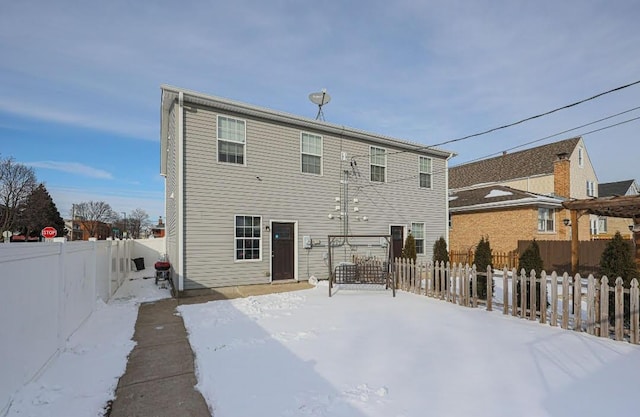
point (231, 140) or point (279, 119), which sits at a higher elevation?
point (279, 119)

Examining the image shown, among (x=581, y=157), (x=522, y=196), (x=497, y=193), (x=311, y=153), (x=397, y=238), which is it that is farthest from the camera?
(x=581, y=157)

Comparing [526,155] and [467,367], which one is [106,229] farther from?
[467,367]

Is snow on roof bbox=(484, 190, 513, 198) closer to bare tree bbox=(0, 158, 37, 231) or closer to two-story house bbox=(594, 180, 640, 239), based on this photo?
two-story house bbox=(594, 180, 640, 239)

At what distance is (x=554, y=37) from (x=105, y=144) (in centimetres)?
2304

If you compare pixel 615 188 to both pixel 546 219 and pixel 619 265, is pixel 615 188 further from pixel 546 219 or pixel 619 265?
pixel 619 265

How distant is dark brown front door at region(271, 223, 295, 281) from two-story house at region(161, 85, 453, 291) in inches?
1.3

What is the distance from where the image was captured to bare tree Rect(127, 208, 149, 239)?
216ft

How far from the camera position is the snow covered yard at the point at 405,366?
3.17 m

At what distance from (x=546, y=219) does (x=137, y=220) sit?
7304 cm

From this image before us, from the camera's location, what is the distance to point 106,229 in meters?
57.9

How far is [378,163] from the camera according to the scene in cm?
1280

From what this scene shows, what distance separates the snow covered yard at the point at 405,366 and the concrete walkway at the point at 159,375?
0.17 m

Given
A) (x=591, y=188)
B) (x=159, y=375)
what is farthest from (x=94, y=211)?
(x=591, y=188)

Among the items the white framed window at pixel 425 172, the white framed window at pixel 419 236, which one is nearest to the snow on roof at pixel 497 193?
the white framed window at pixel 425 172
